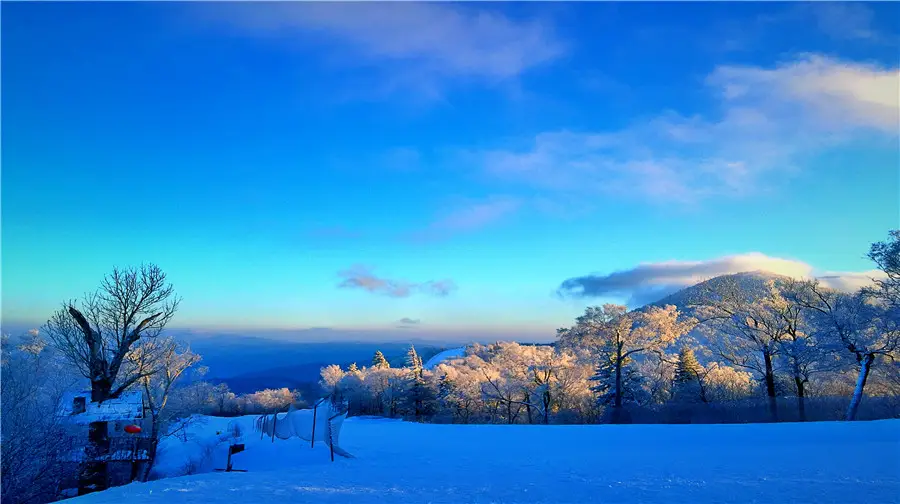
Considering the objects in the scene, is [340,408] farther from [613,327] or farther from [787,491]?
[613,327]

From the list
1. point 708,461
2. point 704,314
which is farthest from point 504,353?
point 708,461

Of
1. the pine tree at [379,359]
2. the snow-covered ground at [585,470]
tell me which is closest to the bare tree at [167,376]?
the snow-covered ground at [585,470]

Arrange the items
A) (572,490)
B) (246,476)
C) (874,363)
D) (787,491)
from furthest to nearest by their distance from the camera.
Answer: (874,363) → (246,476) → (572,490) → (787,491)

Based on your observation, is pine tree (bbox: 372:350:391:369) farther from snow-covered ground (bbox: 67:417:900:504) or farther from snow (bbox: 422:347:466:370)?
snow-covered ground (bbox: 67:417:900:504)

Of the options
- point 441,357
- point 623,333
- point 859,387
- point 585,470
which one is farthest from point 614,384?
point 441,357

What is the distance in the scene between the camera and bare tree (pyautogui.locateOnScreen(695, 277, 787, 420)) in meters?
24.4

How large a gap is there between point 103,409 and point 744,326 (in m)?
27.1

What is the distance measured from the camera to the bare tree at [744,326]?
80.0 feet

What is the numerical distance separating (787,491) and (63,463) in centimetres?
1507

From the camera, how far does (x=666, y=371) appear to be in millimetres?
33656

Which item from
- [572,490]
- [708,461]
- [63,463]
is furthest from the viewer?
[63,463]

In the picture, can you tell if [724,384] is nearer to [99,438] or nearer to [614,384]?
[614,384]

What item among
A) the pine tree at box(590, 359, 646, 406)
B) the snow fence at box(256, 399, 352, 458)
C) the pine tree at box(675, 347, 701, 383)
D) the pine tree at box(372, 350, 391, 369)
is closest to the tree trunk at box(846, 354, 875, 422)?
the pine tree at box(590, 359, 646, 406)

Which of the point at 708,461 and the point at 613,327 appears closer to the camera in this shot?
the point at 708,461
